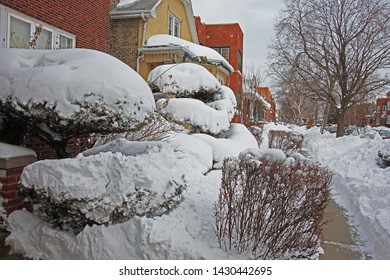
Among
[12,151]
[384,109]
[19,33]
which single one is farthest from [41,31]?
[384,109]

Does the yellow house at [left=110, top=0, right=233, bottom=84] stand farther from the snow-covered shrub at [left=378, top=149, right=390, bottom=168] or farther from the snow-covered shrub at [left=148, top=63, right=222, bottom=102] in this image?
the snow-covered shrub at [left=378, top=149, right=390, bottom=168]

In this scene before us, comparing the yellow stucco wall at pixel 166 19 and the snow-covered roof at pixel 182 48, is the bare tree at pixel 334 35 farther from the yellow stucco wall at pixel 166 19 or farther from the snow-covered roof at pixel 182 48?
the yellow stucco wall at pixel 166 19

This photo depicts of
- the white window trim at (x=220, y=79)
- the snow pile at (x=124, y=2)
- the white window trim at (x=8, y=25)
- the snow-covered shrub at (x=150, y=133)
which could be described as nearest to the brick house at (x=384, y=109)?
the white window trim at (x=220, y=79)

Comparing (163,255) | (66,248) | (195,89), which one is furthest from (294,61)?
(66,248)

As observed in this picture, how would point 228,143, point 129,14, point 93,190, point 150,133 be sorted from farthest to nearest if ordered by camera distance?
point 129,14
point 228,143
point 150,133
point 93,190

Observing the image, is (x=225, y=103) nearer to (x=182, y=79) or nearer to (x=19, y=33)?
(x=182, y=79)

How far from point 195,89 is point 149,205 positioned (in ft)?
15.3

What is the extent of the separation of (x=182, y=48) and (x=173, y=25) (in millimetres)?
1879

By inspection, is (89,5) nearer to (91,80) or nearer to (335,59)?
(91,80)

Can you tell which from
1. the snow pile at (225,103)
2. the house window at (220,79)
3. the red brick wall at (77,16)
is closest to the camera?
the red brick wall at (77,16)

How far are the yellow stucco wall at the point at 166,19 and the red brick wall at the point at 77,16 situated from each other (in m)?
1.86

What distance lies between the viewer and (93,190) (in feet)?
6.70

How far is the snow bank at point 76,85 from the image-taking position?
2154mm

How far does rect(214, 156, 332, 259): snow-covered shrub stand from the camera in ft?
6.98
